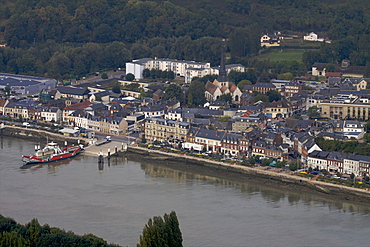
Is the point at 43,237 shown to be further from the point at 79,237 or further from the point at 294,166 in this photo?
the point at 294,166

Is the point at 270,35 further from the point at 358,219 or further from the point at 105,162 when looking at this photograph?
the point at 358,219

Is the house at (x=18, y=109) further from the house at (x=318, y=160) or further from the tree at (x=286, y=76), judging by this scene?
the house at (x=318, y=160)

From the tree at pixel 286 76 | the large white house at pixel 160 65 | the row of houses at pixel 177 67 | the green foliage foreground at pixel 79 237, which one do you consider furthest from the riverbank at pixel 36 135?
the green foliage foreground at pixel 79 237

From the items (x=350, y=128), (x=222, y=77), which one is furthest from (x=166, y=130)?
(x=222, y=77)

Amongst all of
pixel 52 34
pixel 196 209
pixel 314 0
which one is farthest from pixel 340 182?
pixel 314 0

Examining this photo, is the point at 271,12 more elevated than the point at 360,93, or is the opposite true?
the point at 271,12

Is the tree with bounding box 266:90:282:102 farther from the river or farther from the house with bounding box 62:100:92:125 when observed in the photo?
the river

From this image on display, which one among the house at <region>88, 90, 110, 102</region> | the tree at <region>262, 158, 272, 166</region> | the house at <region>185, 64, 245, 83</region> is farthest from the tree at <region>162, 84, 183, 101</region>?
the tree at <region>262, 158, 272, 166</region>
